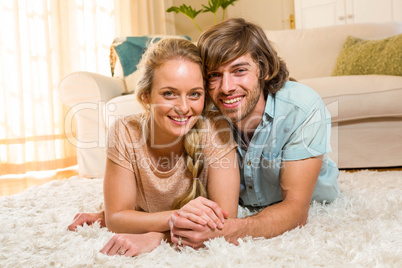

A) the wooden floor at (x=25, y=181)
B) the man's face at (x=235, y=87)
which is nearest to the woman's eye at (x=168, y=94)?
the man's face at (x=235, y=87)

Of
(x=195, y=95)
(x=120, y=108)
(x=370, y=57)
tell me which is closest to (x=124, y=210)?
(x=195, y=95)

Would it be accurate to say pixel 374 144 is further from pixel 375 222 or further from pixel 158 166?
pixel 158 166

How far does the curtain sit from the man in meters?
2.35

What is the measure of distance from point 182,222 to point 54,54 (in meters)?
2.86

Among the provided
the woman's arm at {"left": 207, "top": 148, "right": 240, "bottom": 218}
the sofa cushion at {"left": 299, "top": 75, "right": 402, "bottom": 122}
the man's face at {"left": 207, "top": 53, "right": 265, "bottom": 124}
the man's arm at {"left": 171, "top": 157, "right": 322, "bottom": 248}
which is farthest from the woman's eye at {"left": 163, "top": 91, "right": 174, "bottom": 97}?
the sofa cushion at {"left": 299, "top": 75, "right": 402, "bottom": 122}

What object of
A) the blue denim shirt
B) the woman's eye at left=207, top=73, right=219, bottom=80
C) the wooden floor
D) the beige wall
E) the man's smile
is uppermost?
the beige wall

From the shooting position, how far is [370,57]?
101 inches

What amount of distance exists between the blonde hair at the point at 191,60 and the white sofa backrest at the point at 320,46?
183 centimetres

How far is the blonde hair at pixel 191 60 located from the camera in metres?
1.26

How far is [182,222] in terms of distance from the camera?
105cm

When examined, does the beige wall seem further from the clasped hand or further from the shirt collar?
the clasped hand

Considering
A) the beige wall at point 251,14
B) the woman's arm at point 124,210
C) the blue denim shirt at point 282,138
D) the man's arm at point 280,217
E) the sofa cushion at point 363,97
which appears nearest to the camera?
the man's arm at point 280,217

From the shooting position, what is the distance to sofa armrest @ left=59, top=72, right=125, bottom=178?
2.47 metres

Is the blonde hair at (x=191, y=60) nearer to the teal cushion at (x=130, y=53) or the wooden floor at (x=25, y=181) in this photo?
the wooden floor at (x=25, y=181)
